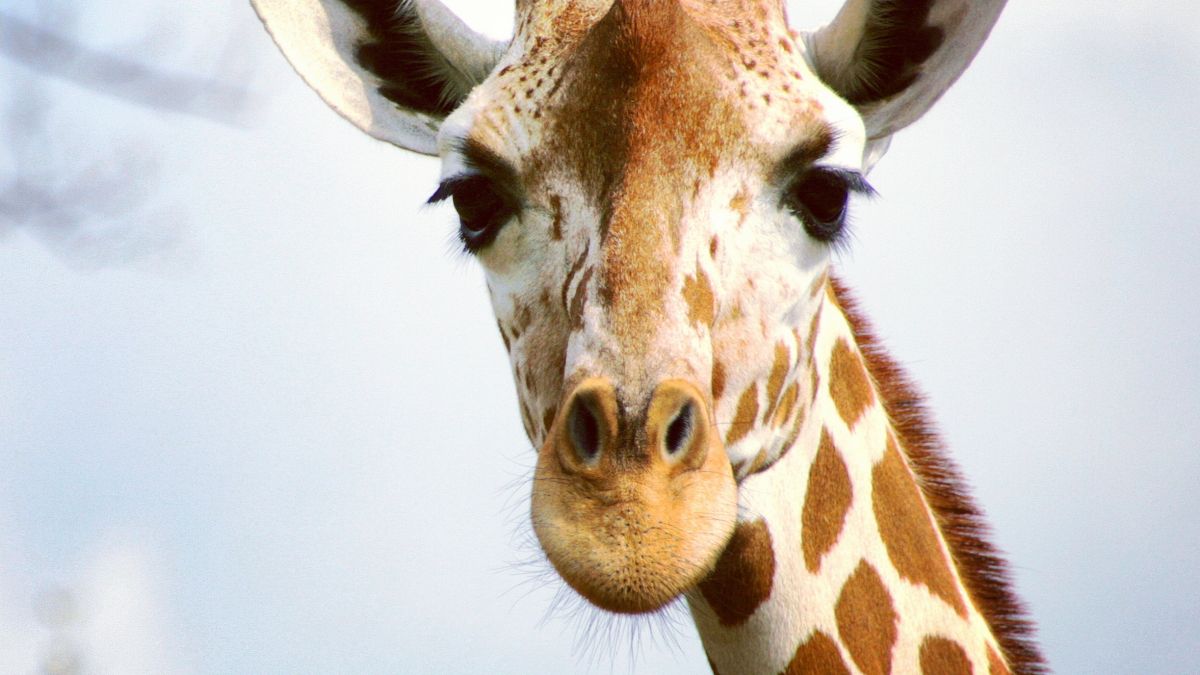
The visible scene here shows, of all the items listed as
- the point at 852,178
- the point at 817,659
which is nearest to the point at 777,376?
the point at 852,178

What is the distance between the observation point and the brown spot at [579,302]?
134 inches

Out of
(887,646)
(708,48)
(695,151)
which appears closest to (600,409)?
(695,151)

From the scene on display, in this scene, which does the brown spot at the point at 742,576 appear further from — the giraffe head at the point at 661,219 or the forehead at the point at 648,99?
the forehead at the point at 648,99

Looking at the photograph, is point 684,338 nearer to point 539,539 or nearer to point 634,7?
point 539,539

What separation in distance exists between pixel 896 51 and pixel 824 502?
142 centimetres

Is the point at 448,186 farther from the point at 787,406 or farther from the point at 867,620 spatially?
the point at 867,620

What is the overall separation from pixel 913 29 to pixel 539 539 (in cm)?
200

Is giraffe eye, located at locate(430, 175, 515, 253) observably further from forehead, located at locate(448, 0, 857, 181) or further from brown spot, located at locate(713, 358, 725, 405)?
brown spot, located at locate(713, 358, 725, 405)

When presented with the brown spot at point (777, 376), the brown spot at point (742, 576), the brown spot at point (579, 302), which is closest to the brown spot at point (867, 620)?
the brown spot at point (742, 576)

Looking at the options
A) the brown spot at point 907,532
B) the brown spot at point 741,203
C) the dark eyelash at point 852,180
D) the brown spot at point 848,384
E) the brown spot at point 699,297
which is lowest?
the brown spot at point 907,532

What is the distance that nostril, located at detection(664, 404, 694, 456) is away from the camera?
3.18 metres

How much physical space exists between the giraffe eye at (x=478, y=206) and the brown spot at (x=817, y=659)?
5.06 ft

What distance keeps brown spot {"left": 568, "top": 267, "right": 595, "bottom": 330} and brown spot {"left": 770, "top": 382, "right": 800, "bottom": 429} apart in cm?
73

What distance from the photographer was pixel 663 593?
311 cm
